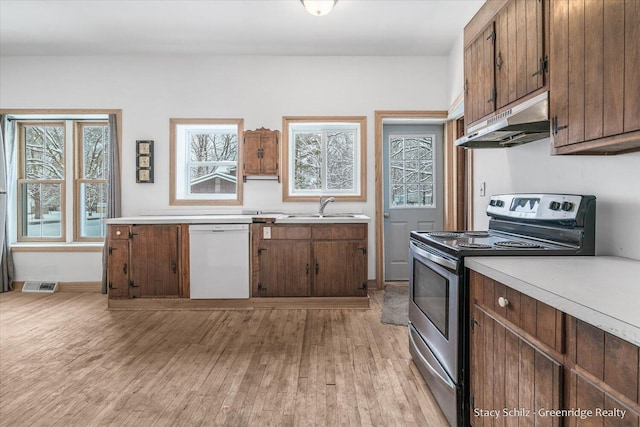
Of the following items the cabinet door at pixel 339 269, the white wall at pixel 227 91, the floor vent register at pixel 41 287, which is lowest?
the floor vent register at pixel 41 287

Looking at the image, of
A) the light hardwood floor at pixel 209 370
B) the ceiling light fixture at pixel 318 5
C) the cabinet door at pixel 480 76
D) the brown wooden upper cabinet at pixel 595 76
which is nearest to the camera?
the brown wooden upper cabinet at pixel 595 76

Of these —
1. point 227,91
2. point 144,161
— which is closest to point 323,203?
point 227,91

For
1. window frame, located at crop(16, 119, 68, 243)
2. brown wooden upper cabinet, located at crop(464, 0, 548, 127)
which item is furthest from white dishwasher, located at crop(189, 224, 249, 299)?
brown wooden upper cabinet, located at crop(464, 0, 548, 127)

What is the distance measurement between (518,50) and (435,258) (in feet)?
3.81

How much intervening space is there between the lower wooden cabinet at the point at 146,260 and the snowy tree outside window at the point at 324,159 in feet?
5.19

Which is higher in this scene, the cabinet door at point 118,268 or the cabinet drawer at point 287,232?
the cabinet drawer at point 287,232

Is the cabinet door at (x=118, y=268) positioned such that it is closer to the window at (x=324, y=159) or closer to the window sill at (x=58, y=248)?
the window sill at (x=58, y=248)

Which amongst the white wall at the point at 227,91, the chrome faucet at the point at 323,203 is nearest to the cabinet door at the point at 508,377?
the chrome faucet at the point at 323,203

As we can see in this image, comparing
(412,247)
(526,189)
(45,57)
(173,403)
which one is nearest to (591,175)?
(526,189)

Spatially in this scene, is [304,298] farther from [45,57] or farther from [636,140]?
[45,57]

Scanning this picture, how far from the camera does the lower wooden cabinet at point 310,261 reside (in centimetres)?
368

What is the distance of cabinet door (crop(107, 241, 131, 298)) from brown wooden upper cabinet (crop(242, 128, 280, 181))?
5.01ft

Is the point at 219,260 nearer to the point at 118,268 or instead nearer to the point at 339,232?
the point at 118,268

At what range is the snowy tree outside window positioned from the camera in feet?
14.7
